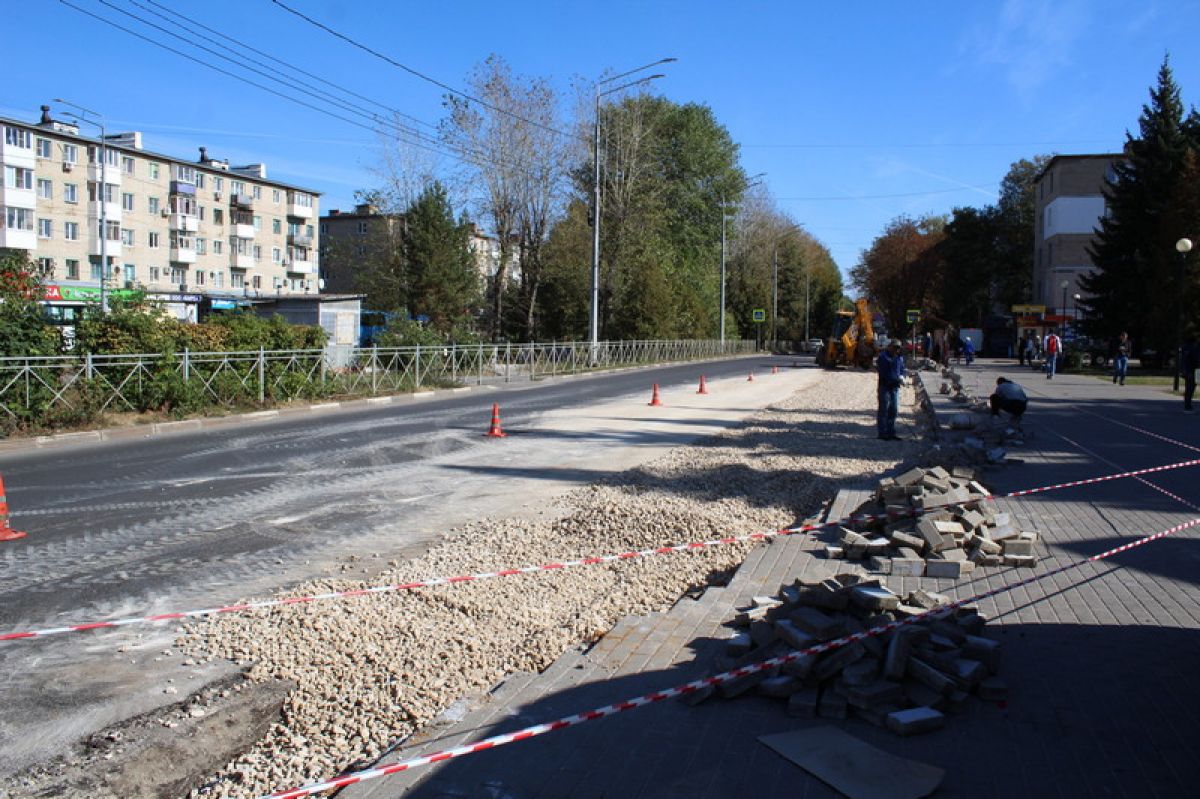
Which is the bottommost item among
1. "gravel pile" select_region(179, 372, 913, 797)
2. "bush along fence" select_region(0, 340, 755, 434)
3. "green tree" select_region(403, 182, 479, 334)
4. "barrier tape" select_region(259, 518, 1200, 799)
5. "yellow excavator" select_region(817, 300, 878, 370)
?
"gravel pile" select_region(179, 372, 913, 797)

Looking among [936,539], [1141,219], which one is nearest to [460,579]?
[936,539]

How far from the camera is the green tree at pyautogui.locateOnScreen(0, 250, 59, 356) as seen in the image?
14.9m

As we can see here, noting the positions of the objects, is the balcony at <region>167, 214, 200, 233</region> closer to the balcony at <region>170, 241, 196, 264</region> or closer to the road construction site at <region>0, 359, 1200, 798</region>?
the balcony at <region>170, 241, 196, 264</region>

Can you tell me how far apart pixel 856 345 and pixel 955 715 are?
41885 mm

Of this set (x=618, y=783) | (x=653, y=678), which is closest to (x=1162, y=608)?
(x=653, y=678)

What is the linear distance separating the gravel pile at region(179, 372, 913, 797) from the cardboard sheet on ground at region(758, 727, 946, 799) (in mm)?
1685

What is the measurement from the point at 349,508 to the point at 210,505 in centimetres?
146

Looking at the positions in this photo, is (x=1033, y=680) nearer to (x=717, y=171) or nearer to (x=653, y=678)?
(x=653, y=678)

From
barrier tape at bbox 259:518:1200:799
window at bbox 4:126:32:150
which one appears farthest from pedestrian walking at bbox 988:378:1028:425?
window at bbox 4:126:32:150

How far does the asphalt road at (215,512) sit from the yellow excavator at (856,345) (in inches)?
1045

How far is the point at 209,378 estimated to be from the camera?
1878 centimetres

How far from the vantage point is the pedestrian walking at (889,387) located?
1534 centimetres

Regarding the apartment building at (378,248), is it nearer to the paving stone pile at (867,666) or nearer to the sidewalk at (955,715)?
the sidewalk at (955,715)

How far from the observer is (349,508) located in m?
9.46
